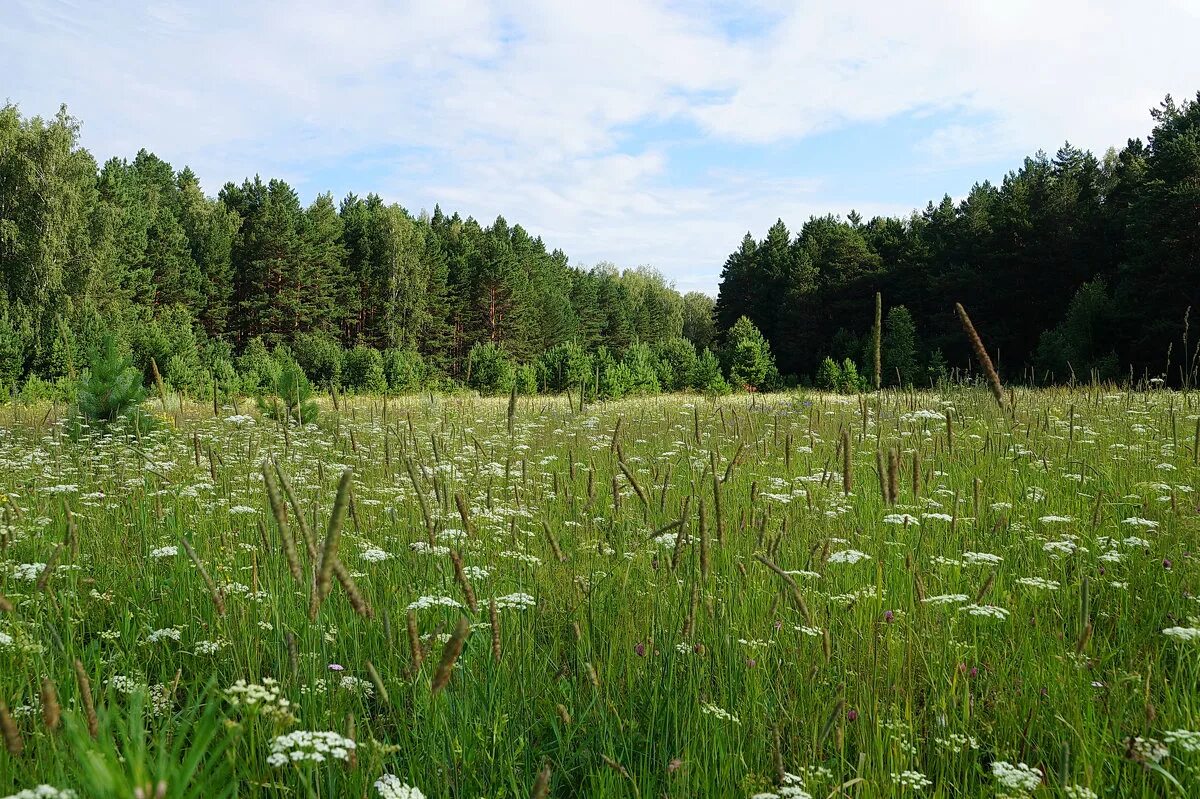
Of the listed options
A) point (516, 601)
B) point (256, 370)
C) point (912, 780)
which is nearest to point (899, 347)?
point (256, 370)

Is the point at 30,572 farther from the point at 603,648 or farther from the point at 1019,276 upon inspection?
the point at 1019,276

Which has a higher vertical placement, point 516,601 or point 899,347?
point 899,347

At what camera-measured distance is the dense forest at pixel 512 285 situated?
96.3 feet

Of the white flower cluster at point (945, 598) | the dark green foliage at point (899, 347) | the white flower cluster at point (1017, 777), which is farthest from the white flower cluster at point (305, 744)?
the dark green foliage at point (899, 347)

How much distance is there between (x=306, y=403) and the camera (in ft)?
34.8

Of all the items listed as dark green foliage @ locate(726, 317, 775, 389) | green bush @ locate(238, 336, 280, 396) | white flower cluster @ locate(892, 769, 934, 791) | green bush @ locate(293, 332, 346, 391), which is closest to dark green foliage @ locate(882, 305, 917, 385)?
dark green foliage @ locate(726, 317, 775, 389)

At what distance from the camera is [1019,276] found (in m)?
43.3

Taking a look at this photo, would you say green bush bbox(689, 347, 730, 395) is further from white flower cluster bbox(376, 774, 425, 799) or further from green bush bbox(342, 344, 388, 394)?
white flower cluster bbox(376, 774, 425, 799)

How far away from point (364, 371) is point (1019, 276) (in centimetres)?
3917

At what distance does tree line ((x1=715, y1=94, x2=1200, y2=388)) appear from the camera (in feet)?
95.4

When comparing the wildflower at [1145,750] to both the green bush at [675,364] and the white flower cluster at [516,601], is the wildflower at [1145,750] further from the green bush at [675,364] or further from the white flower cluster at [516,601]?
the green bush at [675,364]

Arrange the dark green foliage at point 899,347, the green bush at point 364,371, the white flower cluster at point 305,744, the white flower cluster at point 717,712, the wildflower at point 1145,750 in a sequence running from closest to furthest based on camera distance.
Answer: the white flower cluster at point 305,744 → the wildflower at point 1145,750 → the white flower cluster at point 717,712 → the green bush at point 364,371 → the dark green foliage at point 899,347

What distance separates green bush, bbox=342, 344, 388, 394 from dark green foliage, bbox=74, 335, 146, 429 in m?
26.8

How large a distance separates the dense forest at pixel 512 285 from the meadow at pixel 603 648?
7.05 m
